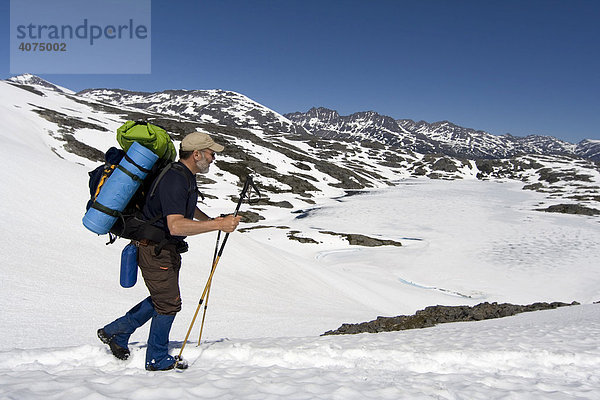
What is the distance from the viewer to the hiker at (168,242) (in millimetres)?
3852

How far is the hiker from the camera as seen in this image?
3.85 metres

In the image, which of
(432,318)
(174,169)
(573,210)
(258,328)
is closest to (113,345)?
(174,169)

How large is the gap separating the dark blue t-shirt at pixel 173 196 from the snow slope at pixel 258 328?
6.25ft

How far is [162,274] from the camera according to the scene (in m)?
4.14

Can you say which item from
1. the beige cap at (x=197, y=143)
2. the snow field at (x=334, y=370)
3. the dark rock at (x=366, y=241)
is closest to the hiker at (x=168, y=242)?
the beige cap at (x=197, y=143)

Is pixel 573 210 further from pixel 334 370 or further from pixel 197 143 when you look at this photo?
pixel 197 143

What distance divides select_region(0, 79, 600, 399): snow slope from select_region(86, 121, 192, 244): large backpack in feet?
5.50

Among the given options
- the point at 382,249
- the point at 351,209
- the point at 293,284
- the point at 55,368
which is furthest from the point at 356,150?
the point at 55,368

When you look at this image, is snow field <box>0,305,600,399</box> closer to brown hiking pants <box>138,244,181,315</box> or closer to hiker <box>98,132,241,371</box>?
hiker <box>98,132,241,371</box>

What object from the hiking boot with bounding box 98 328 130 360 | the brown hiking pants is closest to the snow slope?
the hiking boot with bounding box 98 328 130 360

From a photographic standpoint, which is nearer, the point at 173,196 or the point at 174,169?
the point at 173,196

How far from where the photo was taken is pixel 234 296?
11305mm

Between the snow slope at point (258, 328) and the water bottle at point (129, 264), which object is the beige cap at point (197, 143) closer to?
the water bottle at point (129, 264)

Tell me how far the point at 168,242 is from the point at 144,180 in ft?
2.60
